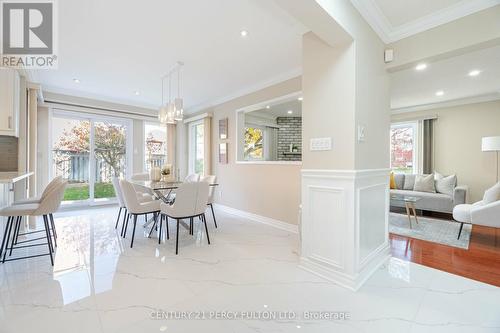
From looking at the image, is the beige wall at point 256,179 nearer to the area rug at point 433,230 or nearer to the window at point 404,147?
the area rug at point 433,230

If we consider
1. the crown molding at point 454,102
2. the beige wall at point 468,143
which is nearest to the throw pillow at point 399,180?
the beige wall at point 468,143

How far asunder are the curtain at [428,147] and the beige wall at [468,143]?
9cm

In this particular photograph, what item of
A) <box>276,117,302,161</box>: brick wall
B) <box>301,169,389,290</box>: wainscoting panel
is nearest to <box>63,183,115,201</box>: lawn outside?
<box>276,117,302,161</box>: brick wall

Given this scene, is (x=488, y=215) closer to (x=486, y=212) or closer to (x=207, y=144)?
(x=486, y=212)

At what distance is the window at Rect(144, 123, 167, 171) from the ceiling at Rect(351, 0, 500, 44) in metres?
5.30

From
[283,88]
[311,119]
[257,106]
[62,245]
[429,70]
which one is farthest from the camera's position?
[257,106]


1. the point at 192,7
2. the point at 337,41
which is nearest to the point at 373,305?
the point at 337,41

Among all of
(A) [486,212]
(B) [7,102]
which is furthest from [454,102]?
(B) [7,102]

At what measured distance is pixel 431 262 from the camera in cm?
243

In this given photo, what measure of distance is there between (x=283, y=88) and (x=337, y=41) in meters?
1.76

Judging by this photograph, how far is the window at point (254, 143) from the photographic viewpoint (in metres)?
6.25

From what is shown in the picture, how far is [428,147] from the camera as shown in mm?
5234

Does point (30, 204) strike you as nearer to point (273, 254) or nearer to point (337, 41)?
point (273, 254)

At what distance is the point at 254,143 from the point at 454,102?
15.3 ft
